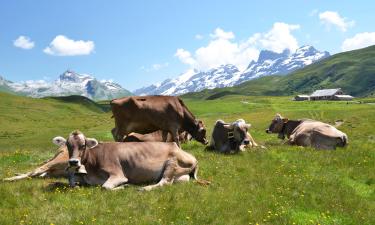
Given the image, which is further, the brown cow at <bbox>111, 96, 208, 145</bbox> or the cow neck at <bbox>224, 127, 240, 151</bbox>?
the cow neck at <bbox>224, 127, 240, 151</bbox>

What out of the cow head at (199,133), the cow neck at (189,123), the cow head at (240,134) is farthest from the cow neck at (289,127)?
the cow neck at (189,123)

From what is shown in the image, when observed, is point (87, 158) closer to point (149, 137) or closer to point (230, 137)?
point (149, 137)

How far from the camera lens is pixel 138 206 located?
1170 centimetres

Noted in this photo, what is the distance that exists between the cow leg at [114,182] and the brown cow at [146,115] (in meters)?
8.64

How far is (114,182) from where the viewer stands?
13844 millimetres

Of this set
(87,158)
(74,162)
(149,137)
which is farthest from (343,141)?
(74,162)

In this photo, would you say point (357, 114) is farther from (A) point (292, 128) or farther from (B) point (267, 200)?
(B) point (267, 200)

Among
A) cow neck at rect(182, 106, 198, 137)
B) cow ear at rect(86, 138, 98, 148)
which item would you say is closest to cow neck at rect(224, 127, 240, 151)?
cow neck at rect(182, 106, 198, 137)

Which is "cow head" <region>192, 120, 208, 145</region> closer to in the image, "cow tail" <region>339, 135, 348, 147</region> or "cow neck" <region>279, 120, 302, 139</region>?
"cow neck" <region>279, 120, 302, 139</region>

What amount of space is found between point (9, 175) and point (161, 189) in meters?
6.48

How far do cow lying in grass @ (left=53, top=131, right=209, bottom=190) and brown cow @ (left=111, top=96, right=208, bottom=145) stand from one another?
24.1ft

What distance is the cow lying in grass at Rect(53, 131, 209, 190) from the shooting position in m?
13.9

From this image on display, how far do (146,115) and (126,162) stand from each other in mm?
8223

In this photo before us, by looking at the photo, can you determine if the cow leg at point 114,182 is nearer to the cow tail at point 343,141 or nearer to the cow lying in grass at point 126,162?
the cow lying in grass at point 126,162
